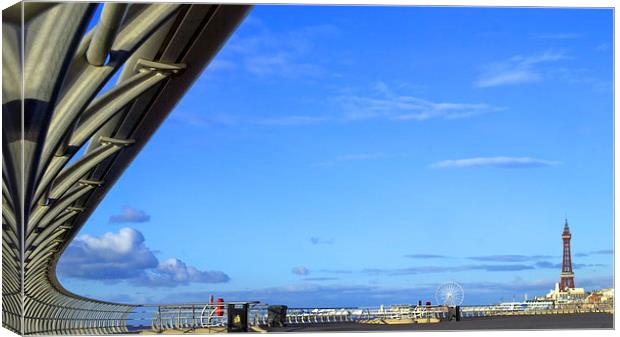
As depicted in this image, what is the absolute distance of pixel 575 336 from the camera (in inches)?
704

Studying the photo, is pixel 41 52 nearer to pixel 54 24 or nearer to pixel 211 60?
pixel 54 24

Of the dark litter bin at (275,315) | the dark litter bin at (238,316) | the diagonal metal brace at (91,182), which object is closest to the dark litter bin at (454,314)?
the dark litter bin at (275,315)

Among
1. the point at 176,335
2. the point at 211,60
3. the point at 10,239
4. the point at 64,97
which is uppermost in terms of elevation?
the point at 211,60

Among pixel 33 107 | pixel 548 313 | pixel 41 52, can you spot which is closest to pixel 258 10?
pixel 33 107

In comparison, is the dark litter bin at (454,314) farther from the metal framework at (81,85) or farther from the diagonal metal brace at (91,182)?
the diagonal metal brace at (91,182)

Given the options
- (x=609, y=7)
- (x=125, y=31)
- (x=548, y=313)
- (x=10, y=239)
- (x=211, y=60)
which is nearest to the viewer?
(x=125, y=31)

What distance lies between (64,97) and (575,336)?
367 inches

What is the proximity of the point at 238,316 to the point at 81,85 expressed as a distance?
7.87 meters

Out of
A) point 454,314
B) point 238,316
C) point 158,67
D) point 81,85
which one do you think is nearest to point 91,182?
point 238,316

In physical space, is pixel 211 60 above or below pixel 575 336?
above

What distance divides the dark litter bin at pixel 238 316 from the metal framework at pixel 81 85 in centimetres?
371

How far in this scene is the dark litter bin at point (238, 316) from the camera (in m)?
20.8

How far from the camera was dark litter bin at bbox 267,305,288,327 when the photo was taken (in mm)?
23641

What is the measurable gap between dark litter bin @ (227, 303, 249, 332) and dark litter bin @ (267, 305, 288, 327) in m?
2.43
